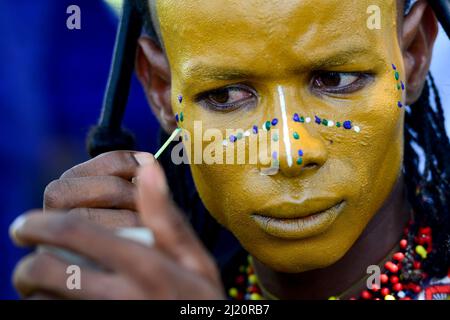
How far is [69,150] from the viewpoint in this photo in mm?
4938

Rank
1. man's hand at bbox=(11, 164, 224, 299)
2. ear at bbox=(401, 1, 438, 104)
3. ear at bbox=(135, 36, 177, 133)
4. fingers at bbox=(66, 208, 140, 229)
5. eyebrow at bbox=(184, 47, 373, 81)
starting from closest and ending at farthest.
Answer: man's hand at bbox=(11, 164, 224, 299), fingers at bbox=(66, 208, 140, 229), eyebrow at bbox=(184, 47, 373, 81), ear at bbox=(401, 1, 438, 104), ear at bbox=(135, 36, 177, 133)

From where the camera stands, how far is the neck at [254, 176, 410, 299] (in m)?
2.27

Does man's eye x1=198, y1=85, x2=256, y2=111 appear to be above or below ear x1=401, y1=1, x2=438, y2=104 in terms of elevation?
below

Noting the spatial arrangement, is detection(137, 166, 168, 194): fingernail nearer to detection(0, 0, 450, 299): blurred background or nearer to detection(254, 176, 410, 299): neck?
detection(254, 176, 410, 299): neck

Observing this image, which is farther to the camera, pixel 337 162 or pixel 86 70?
pixel 86 70

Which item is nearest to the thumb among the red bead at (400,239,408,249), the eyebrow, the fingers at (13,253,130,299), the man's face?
the fingers at (13,253,130,299)

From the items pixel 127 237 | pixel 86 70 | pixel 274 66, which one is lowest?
pixel 127 237

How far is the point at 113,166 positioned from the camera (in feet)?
6.41

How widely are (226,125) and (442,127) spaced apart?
0.88 meters

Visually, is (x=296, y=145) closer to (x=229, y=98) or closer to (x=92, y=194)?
(x=229, y=98)

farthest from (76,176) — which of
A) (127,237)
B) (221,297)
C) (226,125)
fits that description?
(221,297)

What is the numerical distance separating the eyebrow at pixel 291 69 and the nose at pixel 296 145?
0.36 ft

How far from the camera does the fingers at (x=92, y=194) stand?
1.90m

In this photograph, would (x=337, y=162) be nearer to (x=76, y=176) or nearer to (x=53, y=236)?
(x=76, y=176)
